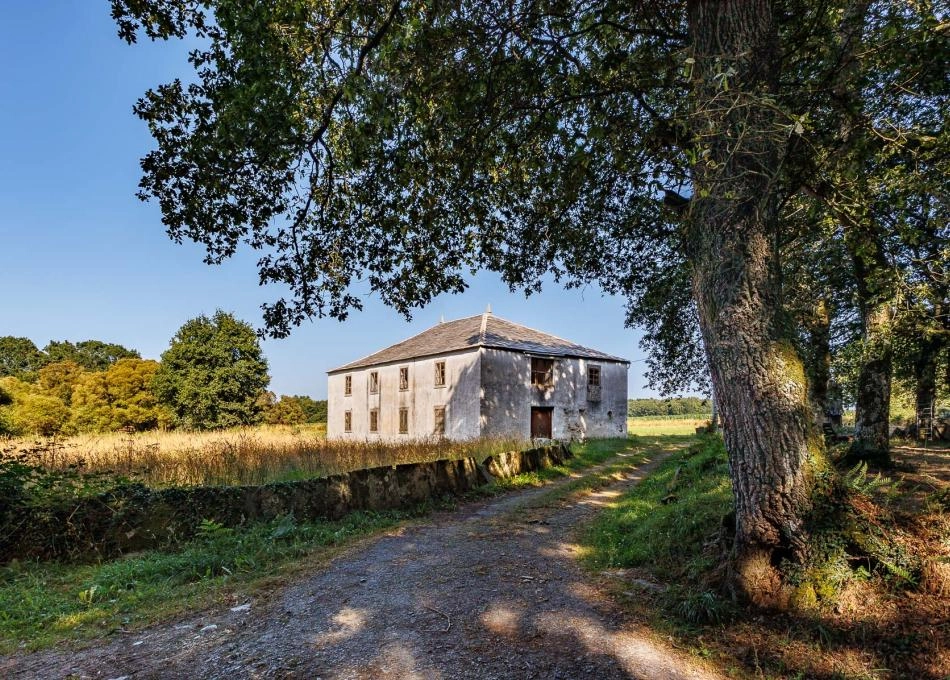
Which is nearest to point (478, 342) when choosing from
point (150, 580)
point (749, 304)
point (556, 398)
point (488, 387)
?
point (488, 387)

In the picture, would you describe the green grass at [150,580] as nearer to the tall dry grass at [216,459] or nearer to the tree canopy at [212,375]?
the tall dry grass at [216,459]

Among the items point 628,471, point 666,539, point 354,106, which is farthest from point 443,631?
point 628,471

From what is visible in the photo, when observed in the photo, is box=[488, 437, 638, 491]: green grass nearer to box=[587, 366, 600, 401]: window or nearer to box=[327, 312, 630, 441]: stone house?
box=[327, 312, 630, 441]: stone house

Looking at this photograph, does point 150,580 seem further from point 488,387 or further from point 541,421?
point 541,421

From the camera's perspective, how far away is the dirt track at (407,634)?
3.60 m

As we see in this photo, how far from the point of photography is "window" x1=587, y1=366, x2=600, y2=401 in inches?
1159

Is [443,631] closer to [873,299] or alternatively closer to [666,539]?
[666,539]

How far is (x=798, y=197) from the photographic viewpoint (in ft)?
23.3

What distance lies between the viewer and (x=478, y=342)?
83.9 ft

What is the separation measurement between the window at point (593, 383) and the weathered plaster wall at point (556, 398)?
260 mm

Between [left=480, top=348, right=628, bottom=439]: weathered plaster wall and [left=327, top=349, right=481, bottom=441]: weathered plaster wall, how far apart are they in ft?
2.95

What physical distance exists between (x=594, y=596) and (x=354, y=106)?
6.16 metres

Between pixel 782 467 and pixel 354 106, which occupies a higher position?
pixel 354 106

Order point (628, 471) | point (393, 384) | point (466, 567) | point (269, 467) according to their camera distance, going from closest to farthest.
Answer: point (466, 567) → point (269, 467) → point (628, 471) → point (393, 384)
